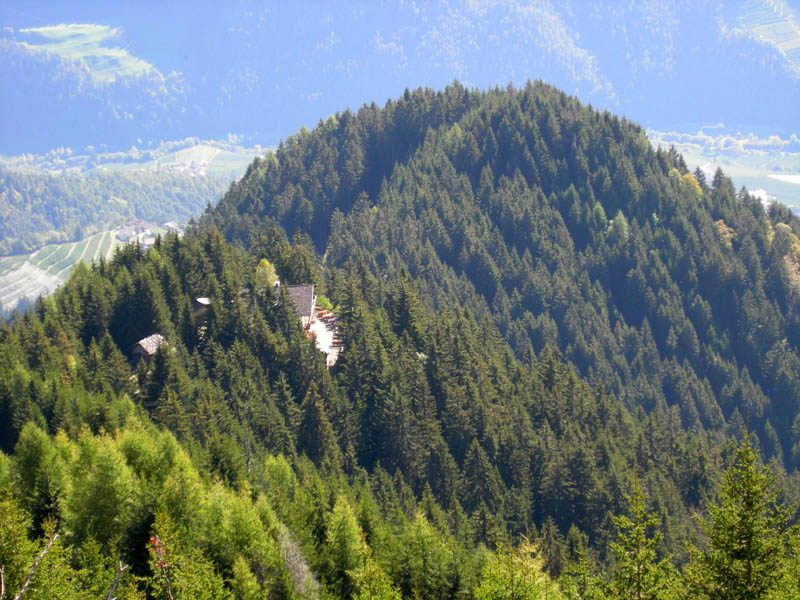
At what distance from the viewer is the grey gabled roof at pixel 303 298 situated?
112938 mm

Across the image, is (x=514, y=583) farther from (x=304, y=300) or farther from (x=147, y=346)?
(x=304, y=300)

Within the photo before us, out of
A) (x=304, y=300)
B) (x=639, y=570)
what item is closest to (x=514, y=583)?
(x=639, y=570)

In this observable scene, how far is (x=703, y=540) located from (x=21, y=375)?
8585cm

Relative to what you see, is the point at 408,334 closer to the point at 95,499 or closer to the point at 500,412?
the point at 500,412

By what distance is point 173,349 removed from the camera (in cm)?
9431

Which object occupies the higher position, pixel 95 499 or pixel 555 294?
pixel 555 294

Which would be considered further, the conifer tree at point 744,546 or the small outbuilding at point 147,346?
the small outbuilding at point 147,346

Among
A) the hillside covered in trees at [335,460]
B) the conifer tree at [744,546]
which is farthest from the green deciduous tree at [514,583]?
the conifer tree at [744,546]

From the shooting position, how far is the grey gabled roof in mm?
112938

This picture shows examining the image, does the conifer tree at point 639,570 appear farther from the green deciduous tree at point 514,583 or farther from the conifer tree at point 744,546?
the green deciduous tree at point 514,583

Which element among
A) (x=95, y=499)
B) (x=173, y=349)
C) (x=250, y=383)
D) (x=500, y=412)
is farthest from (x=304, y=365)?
(x=95, y=499)

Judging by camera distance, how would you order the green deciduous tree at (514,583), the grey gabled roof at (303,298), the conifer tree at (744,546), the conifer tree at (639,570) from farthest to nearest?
the grey gabled roof at (303,298)
the green deciduous tree at (514,583)
the conifer tree at (639,570)
the conifer tree at (744,546)

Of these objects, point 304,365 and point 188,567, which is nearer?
point 188,567

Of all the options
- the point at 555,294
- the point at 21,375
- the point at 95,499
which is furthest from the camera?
the point at 555,294
